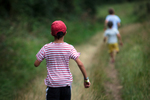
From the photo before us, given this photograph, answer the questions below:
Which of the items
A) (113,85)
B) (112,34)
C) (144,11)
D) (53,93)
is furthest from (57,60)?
(144,11)

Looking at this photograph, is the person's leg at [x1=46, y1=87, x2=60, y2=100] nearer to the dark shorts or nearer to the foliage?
the dark shorts

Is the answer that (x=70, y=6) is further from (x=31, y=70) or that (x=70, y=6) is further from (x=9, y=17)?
(x=31, y=70)

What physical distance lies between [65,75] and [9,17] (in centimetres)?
645

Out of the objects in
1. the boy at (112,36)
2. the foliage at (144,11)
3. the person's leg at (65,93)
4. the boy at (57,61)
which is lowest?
the person's leg at (65,93)

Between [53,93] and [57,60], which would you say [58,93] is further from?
[57,60]

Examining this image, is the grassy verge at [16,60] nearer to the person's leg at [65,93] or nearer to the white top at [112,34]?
the person's leg at [65,93]

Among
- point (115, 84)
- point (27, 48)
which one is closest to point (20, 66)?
point (27, 48)

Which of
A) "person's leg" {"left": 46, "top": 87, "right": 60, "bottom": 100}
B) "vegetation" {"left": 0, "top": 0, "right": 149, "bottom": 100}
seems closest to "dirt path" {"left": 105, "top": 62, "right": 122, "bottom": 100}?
"vegetation" {"left": 0, "top": 0, "right": 149, "bottom": 100}

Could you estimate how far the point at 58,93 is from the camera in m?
2.44

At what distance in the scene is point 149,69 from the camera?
4172mm

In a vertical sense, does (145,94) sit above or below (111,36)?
below

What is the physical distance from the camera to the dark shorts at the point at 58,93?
2.41 m

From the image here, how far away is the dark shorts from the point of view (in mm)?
2412

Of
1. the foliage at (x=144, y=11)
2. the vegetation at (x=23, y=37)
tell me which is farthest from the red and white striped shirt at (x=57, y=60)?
the foliage at (x=144, y=11)
